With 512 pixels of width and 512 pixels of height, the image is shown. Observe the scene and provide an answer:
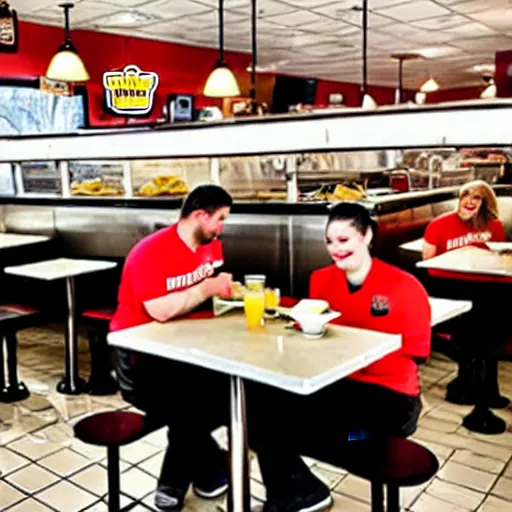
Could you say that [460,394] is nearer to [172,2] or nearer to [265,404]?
[265,404]

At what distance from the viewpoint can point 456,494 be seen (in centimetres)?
303

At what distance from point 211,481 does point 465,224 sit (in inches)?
98.9

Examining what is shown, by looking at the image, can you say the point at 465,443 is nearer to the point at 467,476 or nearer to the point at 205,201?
the point at 467,476

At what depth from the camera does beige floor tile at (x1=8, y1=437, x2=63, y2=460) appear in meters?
3.55

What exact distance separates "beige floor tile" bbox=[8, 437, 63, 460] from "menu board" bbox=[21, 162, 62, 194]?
9.11 feet

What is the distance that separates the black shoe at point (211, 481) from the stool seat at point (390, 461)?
947 millimetres

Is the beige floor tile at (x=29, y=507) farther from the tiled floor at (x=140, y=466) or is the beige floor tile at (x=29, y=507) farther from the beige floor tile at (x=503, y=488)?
the beige floor tile at (x=503, y=488)

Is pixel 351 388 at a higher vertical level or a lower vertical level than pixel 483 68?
lower

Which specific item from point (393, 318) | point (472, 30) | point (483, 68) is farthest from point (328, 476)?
point (483, 68)

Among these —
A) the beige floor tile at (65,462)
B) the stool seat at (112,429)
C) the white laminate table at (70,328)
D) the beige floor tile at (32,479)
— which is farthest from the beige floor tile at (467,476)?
the white laminate table at (70,328)

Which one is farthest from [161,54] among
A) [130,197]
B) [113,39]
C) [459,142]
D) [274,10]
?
[459,142]

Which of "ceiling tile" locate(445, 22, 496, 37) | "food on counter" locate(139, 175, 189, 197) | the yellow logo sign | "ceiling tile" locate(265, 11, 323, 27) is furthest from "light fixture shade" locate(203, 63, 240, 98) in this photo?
"ceiling tile" locate(445, 22, 496, 37)

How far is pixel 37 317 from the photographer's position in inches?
180

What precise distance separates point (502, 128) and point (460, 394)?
5.59ft
